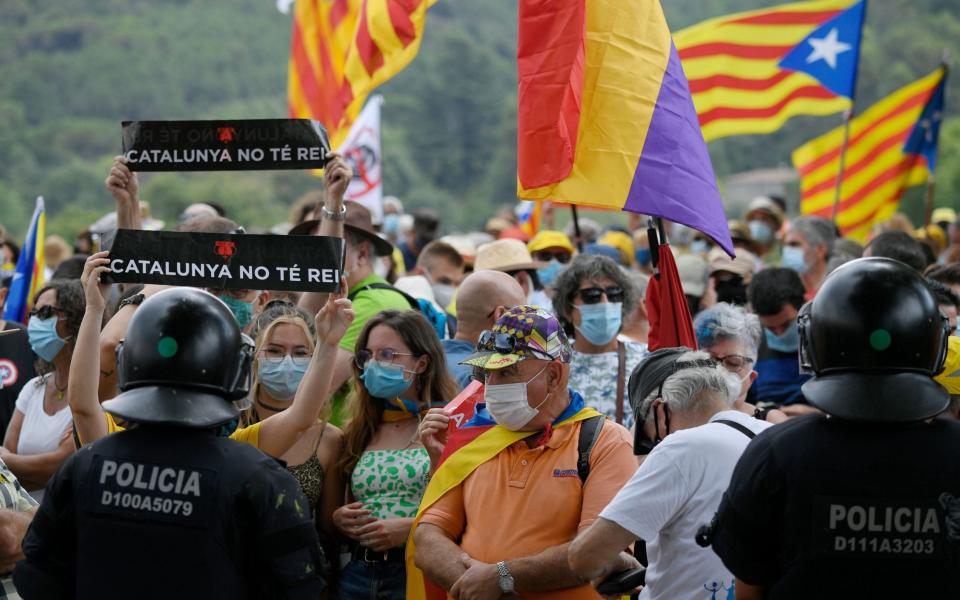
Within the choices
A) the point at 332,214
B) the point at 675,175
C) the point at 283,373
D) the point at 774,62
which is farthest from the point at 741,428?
the point at 774,62

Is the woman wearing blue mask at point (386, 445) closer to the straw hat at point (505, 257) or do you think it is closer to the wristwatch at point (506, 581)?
the wristwatch at point (506, 581)

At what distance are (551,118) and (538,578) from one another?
6.85 feet

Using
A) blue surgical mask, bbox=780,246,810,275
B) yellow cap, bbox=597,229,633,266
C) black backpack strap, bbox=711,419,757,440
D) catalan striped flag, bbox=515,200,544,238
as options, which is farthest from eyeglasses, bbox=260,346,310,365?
yellow cap, bbox=597,229,633,266

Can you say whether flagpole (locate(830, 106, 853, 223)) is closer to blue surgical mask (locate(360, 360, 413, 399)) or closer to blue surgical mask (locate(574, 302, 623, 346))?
blue surgical mask (locate(574, 302, 623, 346))

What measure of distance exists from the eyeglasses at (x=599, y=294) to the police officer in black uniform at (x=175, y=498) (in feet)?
11.3

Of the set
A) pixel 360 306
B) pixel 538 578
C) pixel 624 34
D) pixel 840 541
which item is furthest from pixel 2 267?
pixel 840 541

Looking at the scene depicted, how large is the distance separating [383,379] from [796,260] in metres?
4.85

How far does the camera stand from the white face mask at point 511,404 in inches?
192

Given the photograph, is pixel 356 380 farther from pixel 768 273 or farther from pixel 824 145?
pixel 824 145

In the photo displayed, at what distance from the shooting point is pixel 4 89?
337 ft

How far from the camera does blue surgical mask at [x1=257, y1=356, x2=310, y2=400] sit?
5.50 meters

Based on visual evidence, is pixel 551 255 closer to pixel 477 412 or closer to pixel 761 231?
pixel 761 231

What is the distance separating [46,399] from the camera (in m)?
6.38

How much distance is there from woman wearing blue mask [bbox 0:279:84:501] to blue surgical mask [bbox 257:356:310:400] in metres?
1.23
